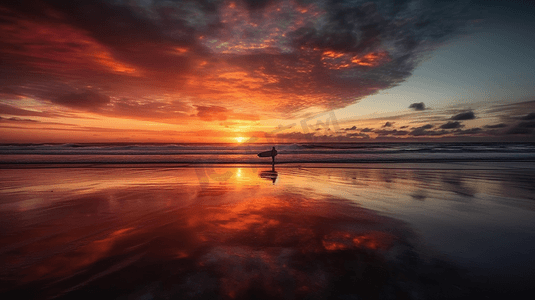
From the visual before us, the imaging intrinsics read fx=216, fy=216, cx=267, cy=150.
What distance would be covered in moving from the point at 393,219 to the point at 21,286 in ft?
24.7

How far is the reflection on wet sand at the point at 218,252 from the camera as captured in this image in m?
3.04

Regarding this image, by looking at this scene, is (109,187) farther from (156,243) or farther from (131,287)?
(131,287)

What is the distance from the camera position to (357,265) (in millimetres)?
3570

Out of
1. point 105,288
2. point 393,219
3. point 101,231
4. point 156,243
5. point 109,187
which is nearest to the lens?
point 105,288

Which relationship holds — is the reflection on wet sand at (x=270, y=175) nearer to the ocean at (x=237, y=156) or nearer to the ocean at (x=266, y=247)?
the ocean at (x=266, y=247)

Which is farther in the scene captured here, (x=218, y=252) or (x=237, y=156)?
(x=237, y=156)

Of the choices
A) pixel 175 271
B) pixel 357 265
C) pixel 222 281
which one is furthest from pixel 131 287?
→ pixel 357 265

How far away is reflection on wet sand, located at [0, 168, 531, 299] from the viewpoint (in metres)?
3.04

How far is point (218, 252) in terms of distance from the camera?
4.02 m

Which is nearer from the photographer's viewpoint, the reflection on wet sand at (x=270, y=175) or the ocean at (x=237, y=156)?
the reflection on wet sand at (x=270, y=175)

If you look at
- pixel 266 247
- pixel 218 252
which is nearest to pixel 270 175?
pixel 266 247

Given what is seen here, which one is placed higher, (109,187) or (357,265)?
(109,187)

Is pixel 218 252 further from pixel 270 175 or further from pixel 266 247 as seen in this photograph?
pixel 270 175

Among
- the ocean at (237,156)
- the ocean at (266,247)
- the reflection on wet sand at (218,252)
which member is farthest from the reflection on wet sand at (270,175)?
the ocean at (237,156)
